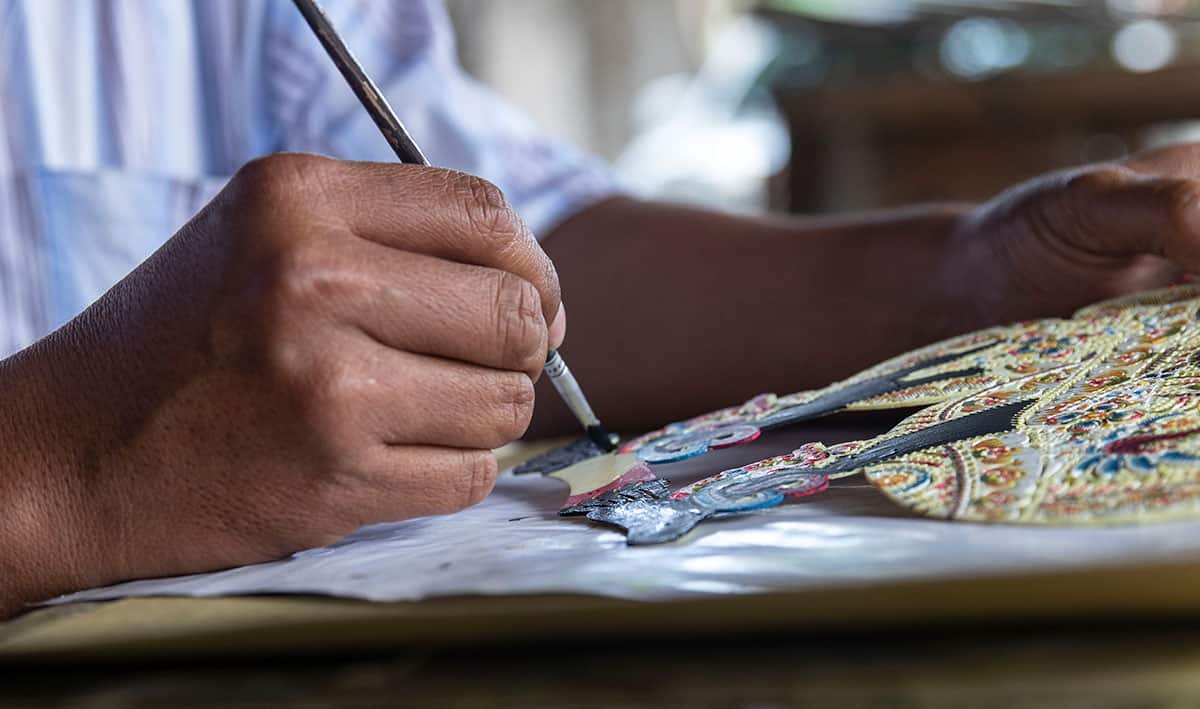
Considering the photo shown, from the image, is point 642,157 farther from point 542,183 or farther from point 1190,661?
point 1190,661

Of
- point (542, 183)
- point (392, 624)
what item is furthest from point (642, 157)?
point (392, 624)

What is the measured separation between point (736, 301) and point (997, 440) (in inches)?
17.2

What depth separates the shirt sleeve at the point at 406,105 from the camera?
0.96m

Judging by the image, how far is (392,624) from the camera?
319 mm

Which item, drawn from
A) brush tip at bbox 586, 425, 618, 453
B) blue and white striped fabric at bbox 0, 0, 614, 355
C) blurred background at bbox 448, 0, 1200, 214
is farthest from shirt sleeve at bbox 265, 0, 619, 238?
blurred background at bbox 448, 0, 1200, 214

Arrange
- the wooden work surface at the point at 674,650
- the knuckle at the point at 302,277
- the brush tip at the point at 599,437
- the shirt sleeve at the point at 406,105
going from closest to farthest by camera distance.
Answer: the wooden work surface at the point at 674,650
the knuckle at the point at 302,277
the brush tip at the point at 599,437
the shirt sleeve at the point at 406,105

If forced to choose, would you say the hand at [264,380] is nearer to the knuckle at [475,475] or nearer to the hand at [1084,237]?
the knuckle at [475,475]

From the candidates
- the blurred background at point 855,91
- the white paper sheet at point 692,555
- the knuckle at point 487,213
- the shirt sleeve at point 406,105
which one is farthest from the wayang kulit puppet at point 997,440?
the blurred background at point 855,91

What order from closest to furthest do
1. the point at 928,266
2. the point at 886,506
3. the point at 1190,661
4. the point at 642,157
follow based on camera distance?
the point at 1190,661
the point at 886,506
the point at 928,266
the point at 642,157

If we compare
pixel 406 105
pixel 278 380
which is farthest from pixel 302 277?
pixel 406 105

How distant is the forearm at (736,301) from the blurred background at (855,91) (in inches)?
61.0

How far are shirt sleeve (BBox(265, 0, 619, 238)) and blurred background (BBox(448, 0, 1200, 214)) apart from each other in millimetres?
1482

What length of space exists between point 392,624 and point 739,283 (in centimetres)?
59

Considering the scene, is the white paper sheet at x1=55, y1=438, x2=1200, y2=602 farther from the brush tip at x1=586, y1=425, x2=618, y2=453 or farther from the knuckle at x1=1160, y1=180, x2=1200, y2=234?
the knuckle at x1=1160, y1=180, x2=1200, y2=234
